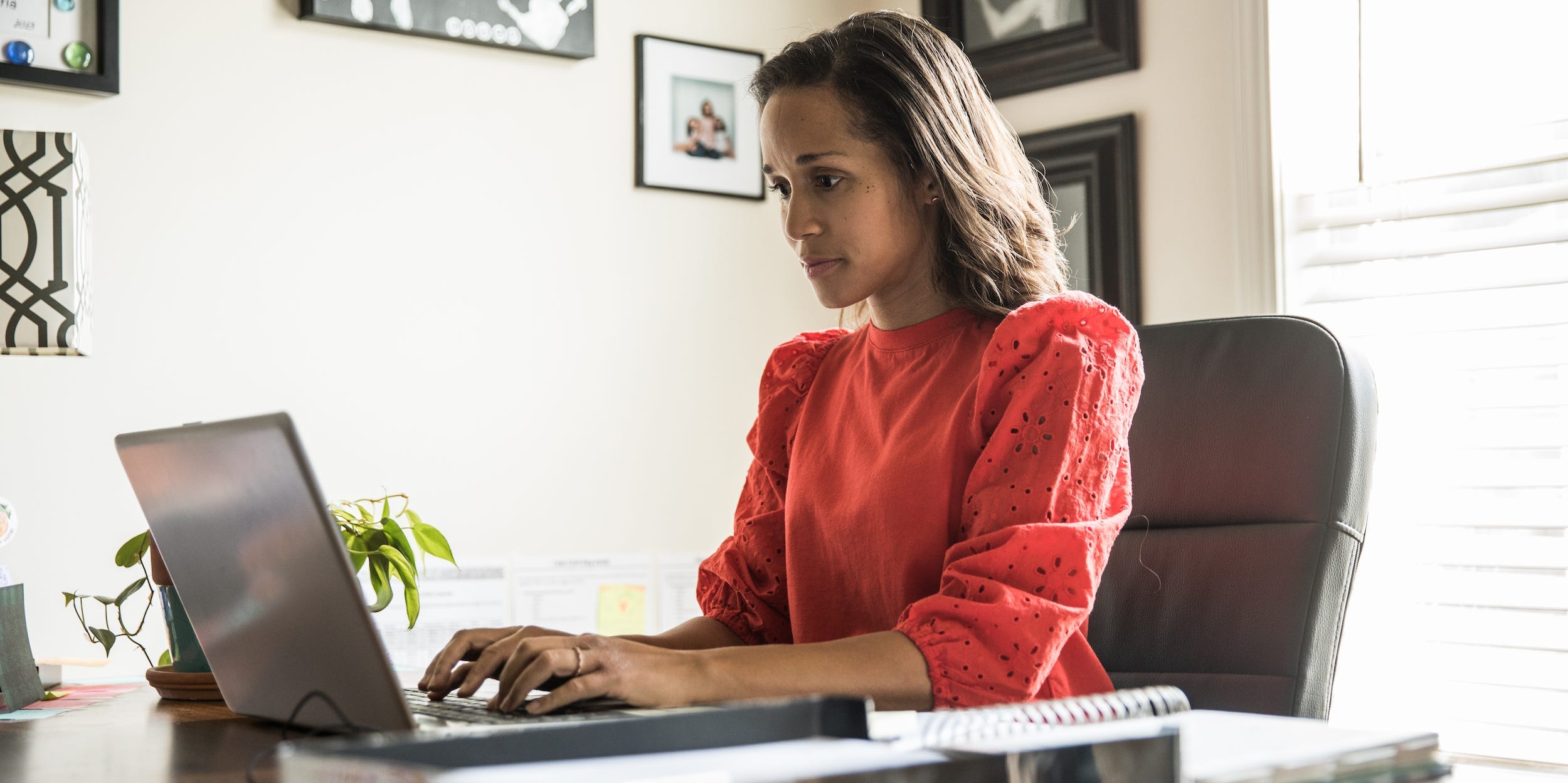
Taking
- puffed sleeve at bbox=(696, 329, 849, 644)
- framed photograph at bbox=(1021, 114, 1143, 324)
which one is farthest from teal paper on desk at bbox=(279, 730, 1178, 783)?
framed photograph at bbox=(1021, 114, 1143, 324)

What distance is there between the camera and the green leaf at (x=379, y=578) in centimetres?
131

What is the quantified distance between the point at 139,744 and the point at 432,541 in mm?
520

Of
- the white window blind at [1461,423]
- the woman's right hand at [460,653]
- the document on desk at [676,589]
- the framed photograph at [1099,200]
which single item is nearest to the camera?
the woman's right hand at [460,653]

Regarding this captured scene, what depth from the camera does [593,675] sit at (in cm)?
87

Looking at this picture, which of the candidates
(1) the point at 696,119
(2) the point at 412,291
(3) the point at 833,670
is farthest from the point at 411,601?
(1) the point at 696,119

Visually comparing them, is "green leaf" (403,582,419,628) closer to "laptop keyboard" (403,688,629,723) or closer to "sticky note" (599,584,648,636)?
"laptop keyboard" (403,688,629,723)

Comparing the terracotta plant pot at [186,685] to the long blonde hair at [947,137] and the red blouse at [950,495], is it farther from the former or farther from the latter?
the long blonde hair at [947,137]

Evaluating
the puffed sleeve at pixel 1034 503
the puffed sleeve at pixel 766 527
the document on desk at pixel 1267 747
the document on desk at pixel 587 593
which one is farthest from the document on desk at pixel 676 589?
the document on desk at pixel 1267 747

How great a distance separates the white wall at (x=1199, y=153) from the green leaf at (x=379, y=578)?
145 cm

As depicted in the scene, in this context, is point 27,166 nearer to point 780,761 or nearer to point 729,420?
point 780,761

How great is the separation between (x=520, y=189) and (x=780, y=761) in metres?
2.04

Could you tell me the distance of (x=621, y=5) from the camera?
2.56 m

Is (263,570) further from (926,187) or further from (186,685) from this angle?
(926,187)

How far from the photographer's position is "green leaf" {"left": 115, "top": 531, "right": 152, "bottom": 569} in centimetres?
132
